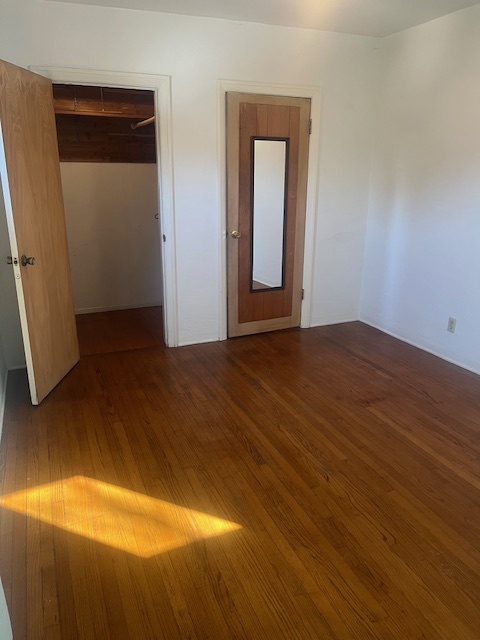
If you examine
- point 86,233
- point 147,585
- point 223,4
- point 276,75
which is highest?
point 223,4

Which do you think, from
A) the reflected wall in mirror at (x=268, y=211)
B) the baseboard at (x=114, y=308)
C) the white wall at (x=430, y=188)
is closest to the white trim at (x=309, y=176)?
the reflected wall in mirror at (x=268, y=211)

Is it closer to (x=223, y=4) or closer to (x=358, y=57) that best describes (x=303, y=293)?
(x=358, y=57)

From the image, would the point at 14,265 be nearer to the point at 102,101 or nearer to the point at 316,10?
the point at 102,101

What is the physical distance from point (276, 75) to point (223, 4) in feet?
2.45

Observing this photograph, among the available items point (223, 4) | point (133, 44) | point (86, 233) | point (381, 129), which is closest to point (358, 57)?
point (381, 129)

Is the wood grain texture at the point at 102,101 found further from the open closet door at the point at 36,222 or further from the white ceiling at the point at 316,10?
the open closet door at the point at 36,222

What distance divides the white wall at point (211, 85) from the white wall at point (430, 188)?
0.81 ft

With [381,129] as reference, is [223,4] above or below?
above

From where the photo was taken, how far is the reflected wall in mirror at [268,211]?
12.6 ft

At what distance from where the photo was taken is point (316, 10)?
317cm

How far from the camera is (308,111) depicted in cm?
387

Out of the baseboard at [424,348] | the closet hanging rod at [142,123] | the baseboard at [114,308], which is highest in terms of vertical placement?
the closet hanging rod at [142,123]

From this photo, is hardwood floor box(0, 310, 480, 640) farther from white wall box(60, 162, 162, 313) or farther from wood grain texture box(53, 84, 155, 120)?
wood grain texture box(53, 84, 155, 120)

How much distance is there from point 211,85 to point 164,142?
23.1 inches
